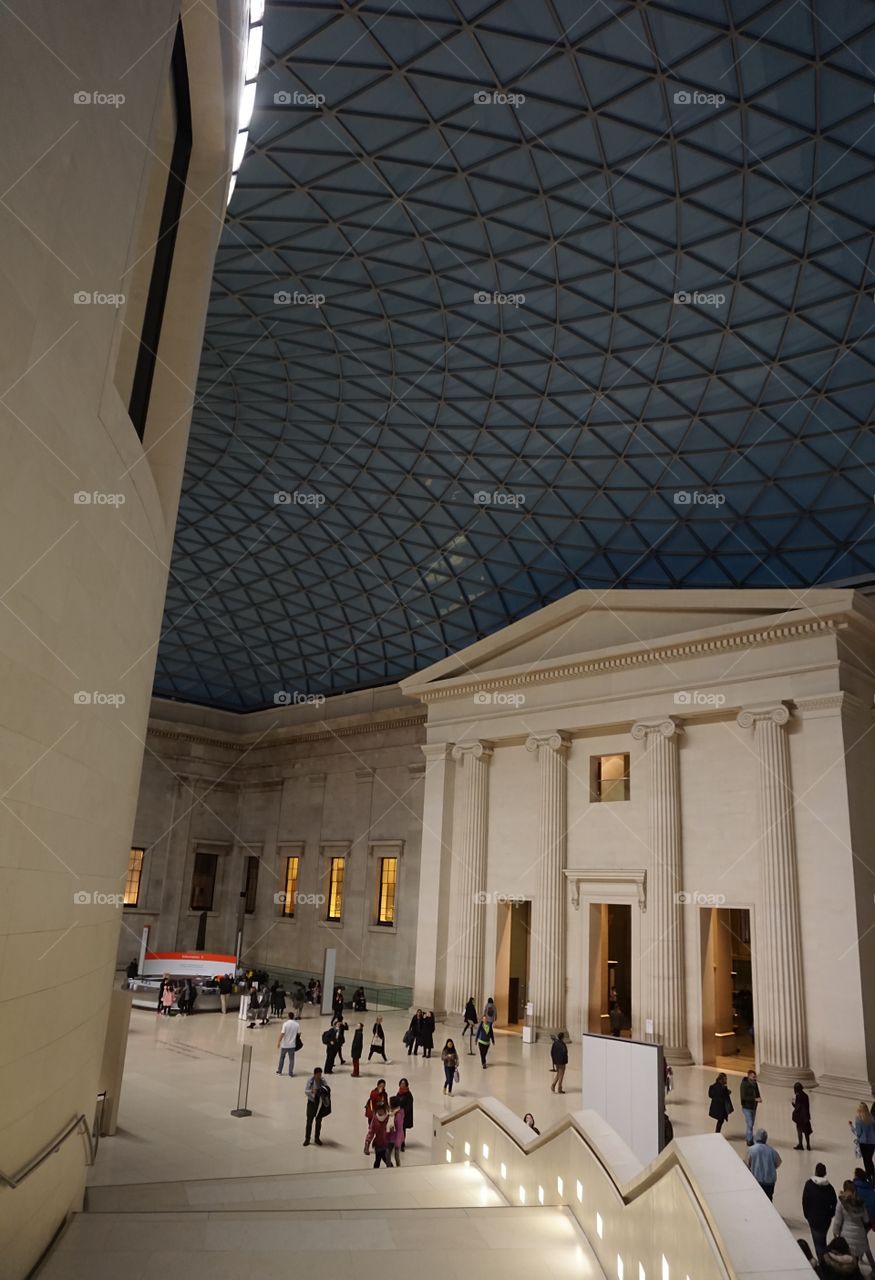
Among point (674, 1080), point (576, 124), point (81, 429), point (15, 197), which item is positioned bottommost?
point (674, 1080)

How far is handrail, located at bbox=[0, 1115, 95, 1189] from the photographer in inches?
231

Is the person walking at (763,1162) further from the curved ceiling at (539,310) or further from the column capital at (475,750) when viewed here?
the column capital at (475,750)

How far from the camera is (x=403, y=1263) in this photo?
7.71 meters

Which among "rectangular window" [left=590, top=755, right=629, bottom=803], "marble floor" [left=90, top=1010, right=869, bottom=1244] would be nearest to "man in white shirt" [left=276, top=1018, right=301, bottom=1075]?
"marble floor" [left=90, top=1010, right=869, bottom=1244]

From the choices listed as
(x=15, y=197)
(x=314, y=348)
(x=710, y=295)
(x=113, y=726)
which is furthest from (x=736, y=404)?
(x=15, y=197)

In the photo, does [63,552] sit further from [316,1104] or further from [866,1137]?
[866,1137]

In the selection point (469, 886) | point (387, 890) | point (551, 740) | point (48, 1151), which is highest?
point (551, 740)

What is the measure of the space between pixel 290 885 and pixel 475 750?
20954 mm

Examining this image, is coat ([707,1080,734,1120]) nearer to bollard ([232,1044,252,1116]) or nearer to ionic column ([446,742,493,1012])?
bollard ([232,1044,252,1116])

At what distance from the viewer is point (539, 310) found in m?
26.4

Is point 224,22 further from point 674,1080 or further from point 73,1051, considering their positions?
point 674,1080

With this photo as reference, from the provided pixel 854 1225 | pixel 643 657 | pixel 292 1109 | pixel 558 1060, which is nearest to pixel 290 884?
pixel 643 657

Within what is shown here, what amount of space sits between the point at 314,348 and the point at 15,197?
25.4m

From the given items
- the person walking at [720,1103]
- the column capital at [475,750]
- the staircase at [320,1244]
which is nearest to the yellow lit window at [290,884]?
the column capital at [475,750]
